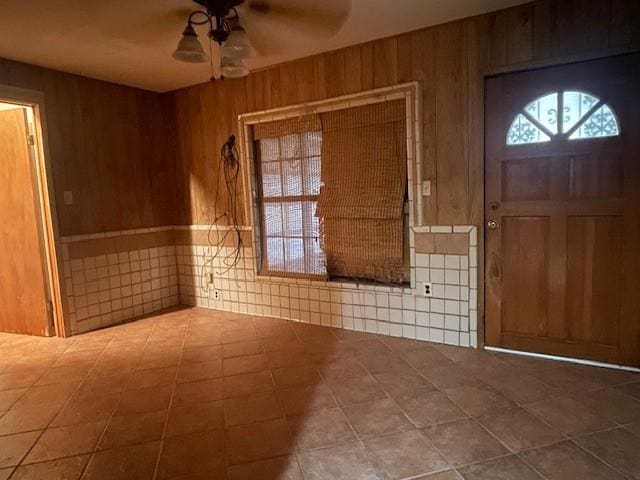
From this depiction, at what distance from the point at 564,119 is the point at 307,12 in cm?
172

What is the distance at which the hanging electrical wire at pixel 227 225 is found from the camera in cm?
369

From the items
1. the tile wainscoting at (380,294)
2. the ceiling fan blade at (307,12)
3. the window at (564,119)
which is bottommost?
the tile wainscoting at (380,294)

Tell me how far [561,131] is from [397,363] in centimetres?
179

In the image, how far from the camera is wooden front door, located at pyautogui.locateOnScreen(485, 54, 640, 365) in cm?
226

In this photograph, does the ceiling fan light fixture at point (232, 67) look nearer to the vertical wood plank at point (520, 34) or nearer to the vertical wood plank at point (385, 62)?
the vertical wood plank at point (385, 62)

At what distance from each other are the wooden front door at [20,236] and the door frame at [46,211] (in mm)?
31

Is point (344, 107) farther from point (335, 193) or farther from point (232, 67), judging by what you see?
point (232, 67)

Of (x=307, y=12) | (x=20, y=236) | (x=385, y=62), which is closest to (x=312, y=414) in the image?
(x=307, y=12)

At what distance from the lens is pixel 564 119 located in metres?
2.37

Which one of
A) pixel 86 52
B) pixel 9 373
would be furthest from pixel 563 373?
pixel 86 52

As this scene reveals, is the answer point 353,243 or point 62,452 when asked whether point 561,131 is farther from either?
point 62,452

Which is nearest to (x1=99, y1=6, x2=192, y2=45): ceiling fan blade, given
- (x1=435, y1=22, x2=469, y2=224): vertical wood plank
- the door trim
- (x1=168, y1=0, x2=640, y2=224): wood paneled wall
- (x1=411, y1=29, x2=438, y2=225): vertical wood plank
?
(x1=168, y1=0, x2=640, y2=224): wood paneled wall

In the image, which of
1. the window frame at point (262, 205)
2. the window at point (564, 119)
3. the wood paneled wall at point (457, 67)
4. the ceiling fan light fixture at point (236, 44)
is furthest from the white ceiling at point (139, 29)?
the window frame at point (262, 205)

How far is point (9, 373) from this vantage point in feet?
8.68
